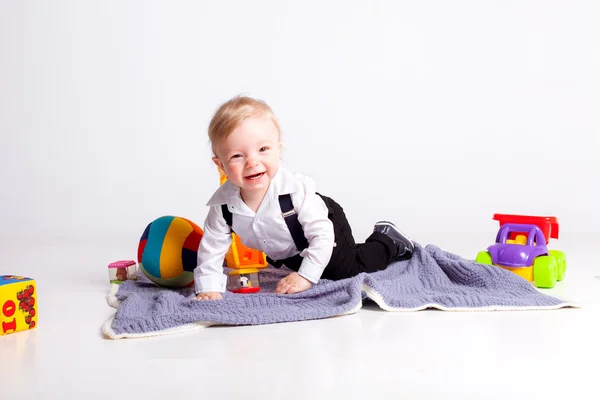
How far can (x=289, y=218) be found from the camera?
252 centimetres

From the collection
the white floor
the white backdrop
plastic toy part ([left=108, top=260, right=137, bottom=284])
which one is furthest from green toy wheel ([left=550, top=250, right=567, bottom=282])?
→ the white backdrop

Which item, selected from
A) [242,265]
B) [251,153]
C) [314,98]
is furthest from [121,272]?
[314,98]

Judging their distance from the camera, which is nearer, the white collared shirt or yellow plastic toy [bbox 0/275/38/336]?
yellow plastic toy [bbox 0/275/38/336]

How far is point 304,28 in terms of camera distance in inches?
187

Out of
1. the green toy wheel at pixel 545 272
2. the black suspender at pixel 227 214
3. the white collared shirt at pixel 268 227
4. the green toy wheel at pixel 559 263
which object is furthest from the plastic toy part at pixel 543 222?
the black suspender at pixel 227 214

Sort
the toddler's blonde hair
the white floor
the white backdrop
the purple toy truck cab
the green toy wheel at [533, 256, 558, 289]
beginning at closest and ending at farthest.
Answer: the white floor → the toddler's blonde hair → the green toy wheel at [533, 256, 558, 289] → the purple toy truck cab → the white backdrop

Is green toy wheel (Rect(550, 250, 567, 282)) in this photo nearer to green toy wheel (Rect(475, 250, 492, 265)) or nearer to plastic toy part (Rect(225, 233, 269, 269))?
green toy wheel (Rect(475, 250, 492, 265))

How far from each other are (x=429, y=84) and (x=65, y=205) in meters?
2.38

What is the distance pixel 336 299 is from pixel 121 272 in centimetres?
92

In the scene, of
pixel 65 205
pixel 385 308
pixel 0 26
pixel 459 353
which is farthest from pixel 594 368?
pixel 0 26

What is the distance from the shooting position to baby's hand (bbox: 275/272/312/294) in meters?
2.47

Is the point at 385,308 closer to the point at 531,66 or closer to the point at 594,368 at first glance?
the point at 594,368

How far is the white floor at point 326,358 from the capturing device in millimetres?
1664

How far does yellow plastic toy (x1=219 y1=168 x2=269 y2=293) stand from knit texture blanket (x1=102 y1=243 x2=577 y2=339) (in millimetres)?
52
